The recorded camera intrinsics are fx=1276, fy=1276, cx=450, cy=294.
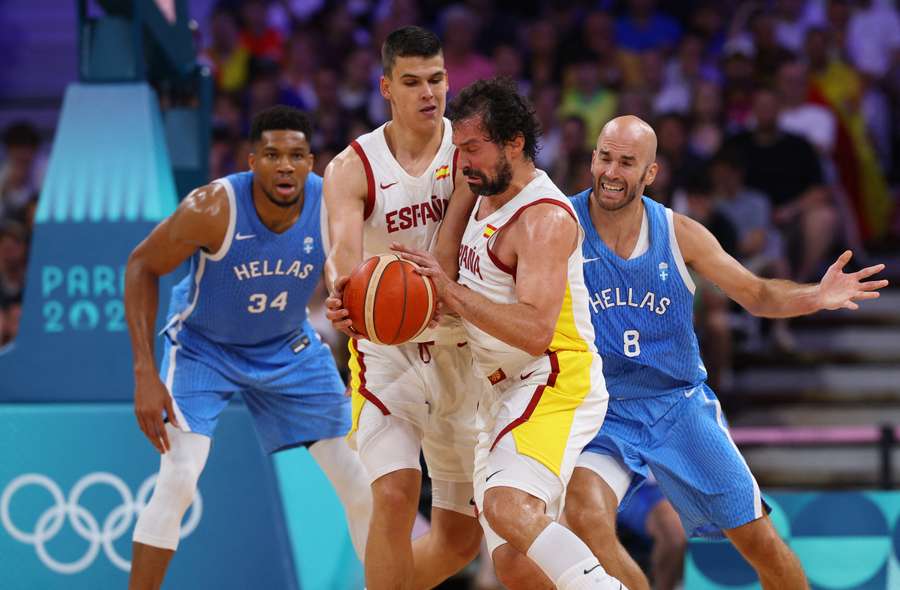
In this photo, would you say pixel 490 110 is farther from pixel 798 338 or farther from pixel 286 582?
pixel 798 338

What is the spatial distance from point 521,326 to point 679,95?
5.96 m

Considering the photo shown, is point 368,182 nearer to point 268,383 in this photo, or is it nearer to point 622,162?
point 622,162

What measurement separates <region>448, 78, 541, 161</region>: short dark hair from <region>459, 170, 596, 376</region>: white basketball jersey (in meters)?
0.20

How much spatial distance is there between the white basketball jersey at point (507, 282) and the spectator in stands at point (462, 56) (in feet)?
18.4

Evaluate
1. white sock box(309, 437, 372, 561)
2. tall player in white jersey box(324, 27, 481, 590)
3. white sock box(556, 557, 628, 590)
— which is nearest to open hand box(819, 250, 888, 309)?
tall player in white jersey box(324, 27, 481, 590)

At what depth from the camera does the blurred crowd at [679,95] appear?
29.6 ft

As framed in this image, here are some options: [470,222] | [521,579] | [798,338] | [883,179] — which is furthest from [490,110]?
[883,179]

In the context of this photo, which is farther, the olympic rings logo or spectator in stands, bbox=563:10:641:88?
spectator in stands, bbox=563:10:641:88

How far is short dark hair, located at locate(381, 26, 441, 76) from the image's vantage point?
16.1ft

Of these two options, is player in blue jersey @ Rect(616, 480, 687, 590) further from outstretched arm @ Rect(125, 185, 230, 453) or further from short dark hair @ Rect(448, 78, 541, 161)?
short dark hair @ Rect(448, 78, 541, 161)

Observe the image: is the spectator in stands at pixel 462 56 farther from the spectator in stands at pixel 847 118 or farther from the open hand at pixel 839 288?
the open hand at pixel 839 288

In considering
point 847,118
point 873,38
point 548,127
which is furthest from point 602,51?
point 873,38

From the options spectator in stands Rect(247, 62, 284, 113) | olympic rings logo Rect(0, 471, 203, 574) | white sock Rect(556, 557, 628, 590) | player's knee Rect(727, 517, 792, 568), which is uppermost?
spectator in stands Rect(247, 62, 284, 113)

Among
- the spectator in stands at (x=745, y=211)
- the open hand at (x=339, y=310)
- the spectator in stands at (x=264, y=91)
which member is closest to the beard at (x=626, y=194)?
the open hand at (x=339, y=310)
